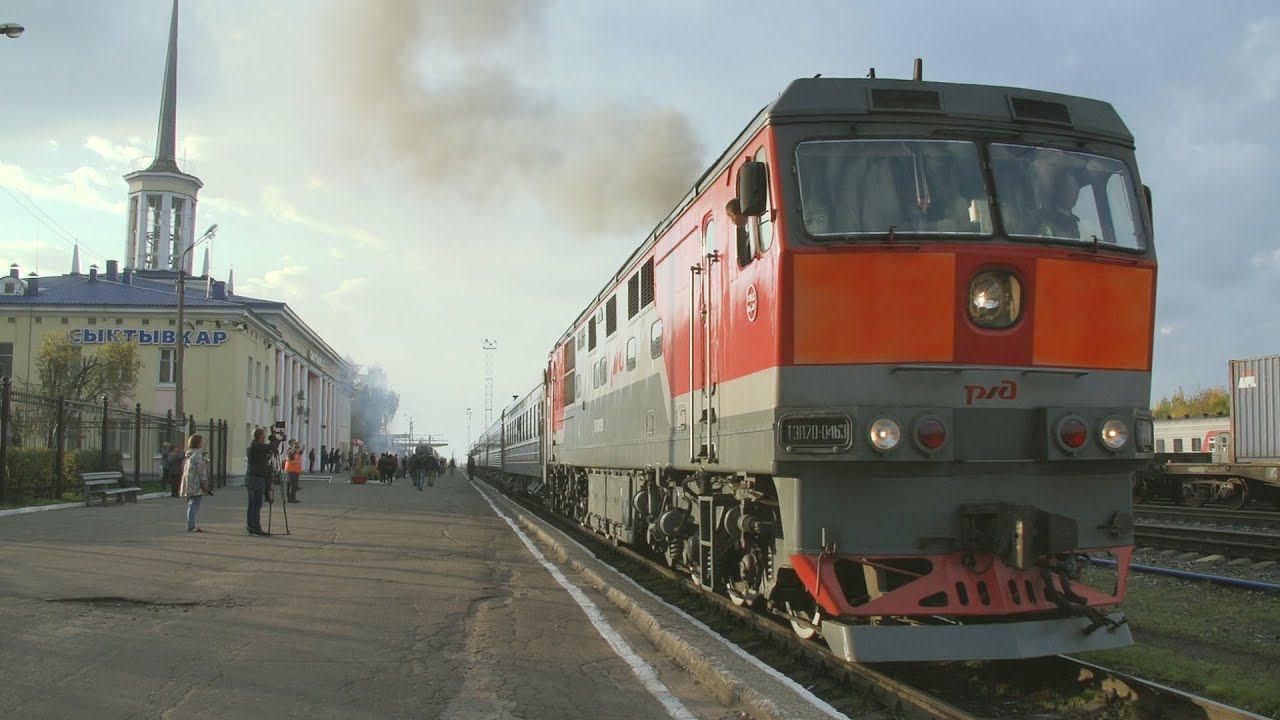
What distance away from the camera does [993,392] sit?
6.33m

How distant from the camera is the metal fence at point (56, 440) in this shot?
1938 centimetres

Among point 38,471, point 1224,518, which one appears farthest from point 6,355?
point 1224,518

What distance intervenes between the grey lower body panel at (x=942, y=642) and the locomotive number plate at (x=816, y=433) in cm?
107

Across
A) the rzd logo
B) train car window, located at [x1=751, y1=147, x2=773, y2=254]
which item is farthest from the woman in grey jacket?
the rzd logo

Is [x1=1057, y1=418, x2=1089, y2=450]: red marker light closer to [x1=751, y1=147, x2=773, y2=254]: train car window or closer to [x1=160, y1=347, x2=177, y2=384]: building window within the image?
[x1=751, y1=147, x2=773, y2=254]: train car window

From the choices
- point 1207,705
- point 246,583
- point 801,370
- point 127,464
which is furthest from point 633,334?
point 127,464

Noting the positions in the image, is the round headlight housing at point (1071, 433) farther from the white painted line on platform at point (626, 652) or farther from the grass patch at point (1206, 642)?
the white painted line on platform at point (626, 652)

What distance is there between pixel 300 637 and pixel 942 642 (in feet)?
14.8

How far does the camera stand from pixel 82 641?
6.96 metres

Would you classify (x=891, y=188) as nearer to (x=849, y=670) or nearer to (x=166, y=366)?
(x=849, y=670)

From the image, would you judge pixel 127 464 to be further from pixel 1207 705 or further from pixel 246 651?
pixel 1207 705

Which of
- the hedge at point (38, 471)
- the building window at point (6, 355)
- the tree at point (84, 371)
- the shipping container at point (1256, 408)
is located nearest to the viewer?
the hedge at point (38, 471)

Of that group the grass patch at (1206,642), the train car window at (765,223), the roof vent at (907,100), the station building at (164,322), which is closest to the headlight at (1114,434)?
the grass patch at (1206,642)

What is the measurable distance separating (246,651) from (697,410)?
154 inches
